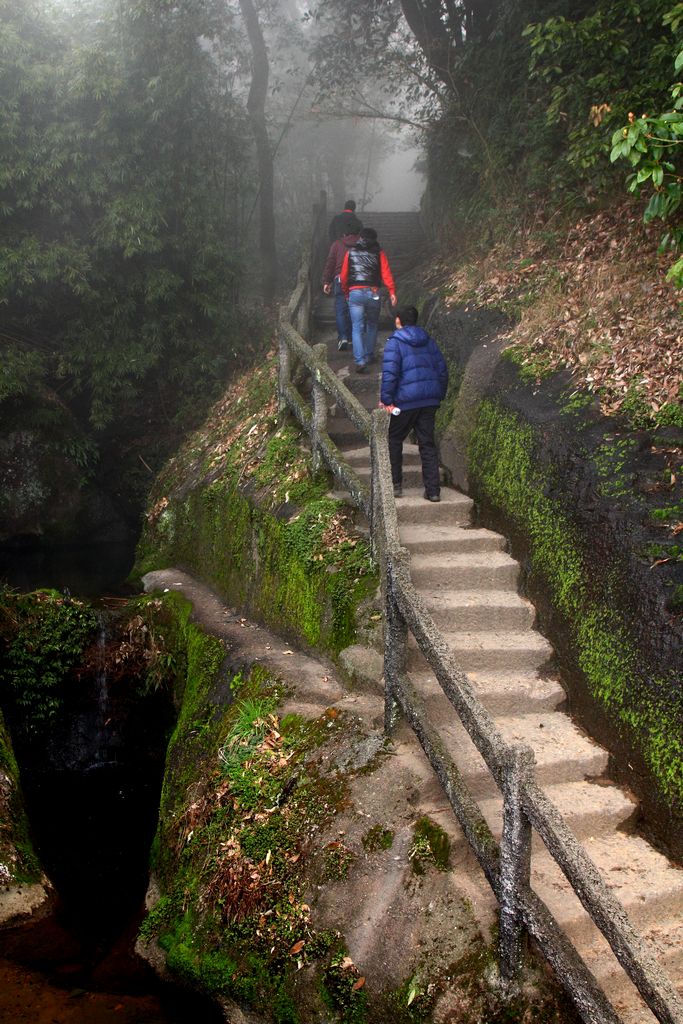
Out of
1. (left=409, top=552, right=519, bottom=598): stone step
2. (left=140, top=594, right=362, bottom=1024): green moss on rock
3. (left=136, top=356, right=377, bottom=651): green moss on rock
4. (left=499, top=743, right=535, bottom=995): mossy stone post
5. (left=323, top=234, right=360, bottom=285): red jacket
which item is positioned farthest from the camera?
(left=323, top=234, right=360, bottom=285): red jacket

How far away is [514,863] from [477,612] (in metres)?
3.04

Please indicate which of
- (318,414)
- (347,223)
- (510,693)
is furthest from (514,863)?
(347,223)

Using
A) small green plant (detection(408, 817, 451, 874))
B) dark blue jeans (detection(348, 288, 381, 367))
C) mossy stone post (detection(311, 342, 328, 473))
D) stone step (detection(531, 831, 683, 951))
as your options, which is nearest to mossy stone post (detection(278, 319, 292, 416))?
dark blue jeans (detection(348, 288, 381, 367))

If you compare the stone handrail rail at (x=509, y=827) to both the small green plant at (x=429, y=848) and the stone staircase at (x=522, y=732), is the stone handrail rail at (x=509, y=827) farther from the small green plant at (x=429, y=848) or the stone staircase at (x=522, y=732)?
the stone staircase at (x=522, y=732)

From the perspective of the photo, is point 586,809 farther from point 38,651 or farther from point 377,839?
point 38,651

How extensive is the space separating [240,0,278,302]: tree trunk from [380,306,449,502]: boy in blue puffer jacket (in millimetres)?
10879

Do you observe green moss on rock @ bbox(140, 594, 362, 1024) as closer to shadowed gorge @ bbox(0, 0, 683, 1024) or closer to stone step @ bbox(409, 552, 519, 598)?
shadowed gorge @ bbox(0, 0, 683, 1024)

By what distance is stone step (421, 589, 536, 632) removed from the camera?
7.19 meters

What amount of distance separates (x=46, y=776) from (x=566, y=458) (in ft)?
23.8

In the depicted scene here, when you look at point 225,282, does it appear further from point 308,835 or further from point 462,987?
point 462,987

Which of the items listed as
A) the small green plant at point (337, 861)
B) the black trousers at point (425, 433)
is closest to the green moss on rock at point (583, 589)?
the black trousers at point (425, 433)

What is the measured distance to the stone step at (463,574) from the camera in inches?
298

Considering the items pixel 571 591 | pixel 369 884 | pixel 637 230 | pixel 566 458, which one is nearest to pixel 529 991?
pixel 369 884

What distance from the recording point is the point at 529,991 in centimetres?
454
